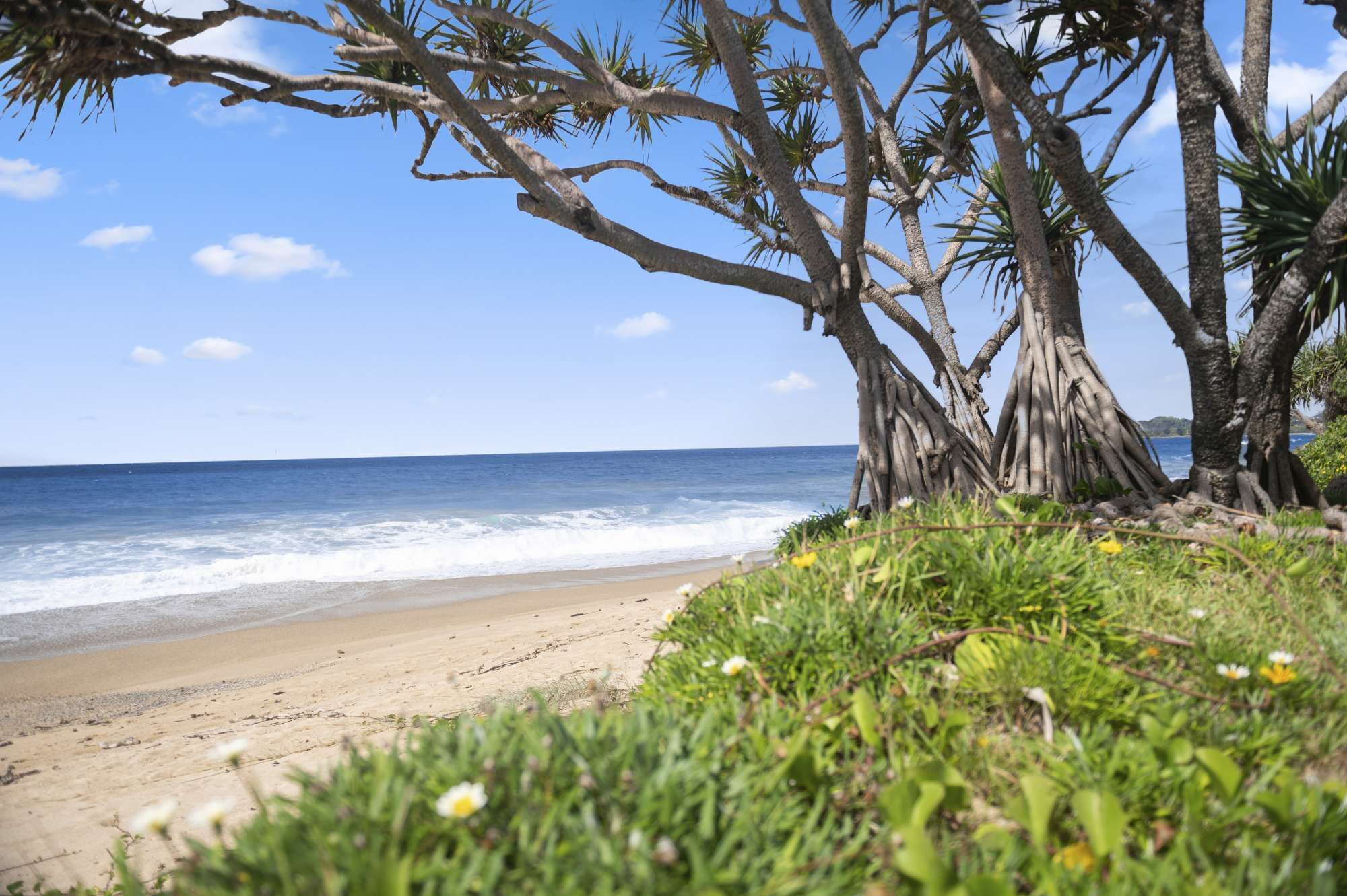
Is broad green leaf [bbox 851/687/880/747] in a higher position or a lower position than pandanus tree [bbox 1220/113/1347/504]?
lower

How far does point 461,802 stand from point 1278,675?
5.96 ft

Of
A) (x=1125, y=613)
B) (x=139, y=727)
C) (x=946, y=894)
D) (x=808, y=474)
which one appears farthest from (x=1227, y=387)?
(x=808, y=474)

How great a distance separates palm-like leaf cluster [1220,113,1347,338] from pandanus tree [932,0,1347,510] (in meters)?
0.04

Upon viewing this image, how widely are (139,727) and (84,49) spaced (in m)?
3.65

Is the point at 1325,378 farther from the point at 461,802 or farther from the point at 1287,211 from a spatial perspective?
the point at 461,802

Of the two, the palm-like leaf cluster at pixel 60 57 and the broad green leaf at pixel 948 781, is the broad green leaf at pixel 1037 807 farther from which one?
the palm-like leaf cluster at pixel 60 57

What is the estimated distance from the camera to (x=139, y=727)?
4602 millimetres

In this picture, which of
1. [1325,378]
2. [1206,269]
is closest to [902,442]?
[1206,269]

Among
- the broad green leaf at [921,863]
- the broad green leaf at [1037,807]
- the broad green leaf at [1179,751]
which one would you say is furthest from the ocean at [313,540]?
the broad green leaf at [921,863]

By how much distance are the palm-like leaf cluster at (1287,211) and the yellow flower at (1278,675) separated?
11.9 feet

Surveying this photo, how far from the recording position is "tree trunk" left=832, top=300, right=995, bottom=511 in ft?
15.8

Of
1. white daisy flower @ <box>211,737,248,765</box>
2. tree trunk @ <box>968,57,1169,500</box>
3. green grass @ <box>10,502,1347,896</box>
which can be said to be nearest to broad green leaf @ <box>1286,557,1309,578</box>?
green grass @ <box>10,502,1347,896</box>

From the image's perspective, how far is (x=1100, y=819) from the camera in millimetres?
1284

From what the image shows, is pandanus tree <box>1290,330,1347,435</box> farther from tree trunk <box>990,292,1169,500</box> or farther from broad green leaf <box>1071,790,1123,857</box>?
broad green leaf <box>1071,790,1123,857</box>
